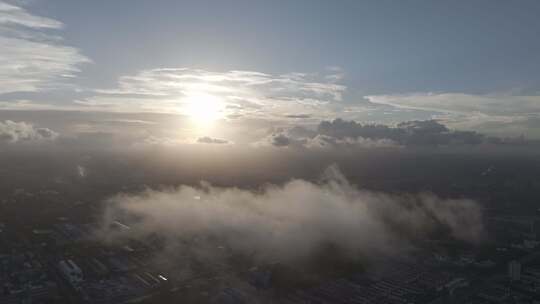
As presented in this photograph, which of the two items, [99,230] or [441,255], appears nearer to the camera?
[441,255]

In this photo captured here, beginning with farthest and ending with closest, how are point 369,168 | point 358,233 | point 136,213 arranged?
point 369,168 → point 136,213 → point 358,233

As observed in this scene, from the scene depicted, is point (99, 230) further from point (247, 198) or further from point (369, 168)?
point (369, 168)

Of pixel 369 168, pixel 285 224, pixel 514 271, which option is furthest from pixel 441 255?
pixel 369 168

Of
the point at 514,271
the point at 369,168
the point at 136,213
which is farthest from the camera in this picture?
the point at 369,168

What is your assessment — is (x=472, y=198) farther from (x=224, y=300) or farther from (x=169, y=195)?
(x=224, y=300)

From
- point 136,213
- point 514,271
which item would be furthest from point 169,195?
point 514,271

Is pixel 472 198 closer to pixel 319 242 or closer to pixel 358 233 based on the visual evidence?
pixel 358 233

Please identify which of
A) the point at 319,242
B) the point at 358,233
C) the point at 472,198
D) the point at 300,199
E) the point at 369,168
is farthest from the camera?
the point at 369,168

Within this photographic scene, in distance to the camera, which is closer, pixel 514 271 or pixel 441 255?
pixel 514 271

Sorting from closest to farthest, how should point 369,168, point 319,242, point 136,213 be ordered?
point 319,242 < point 136,213 < point 369,168
